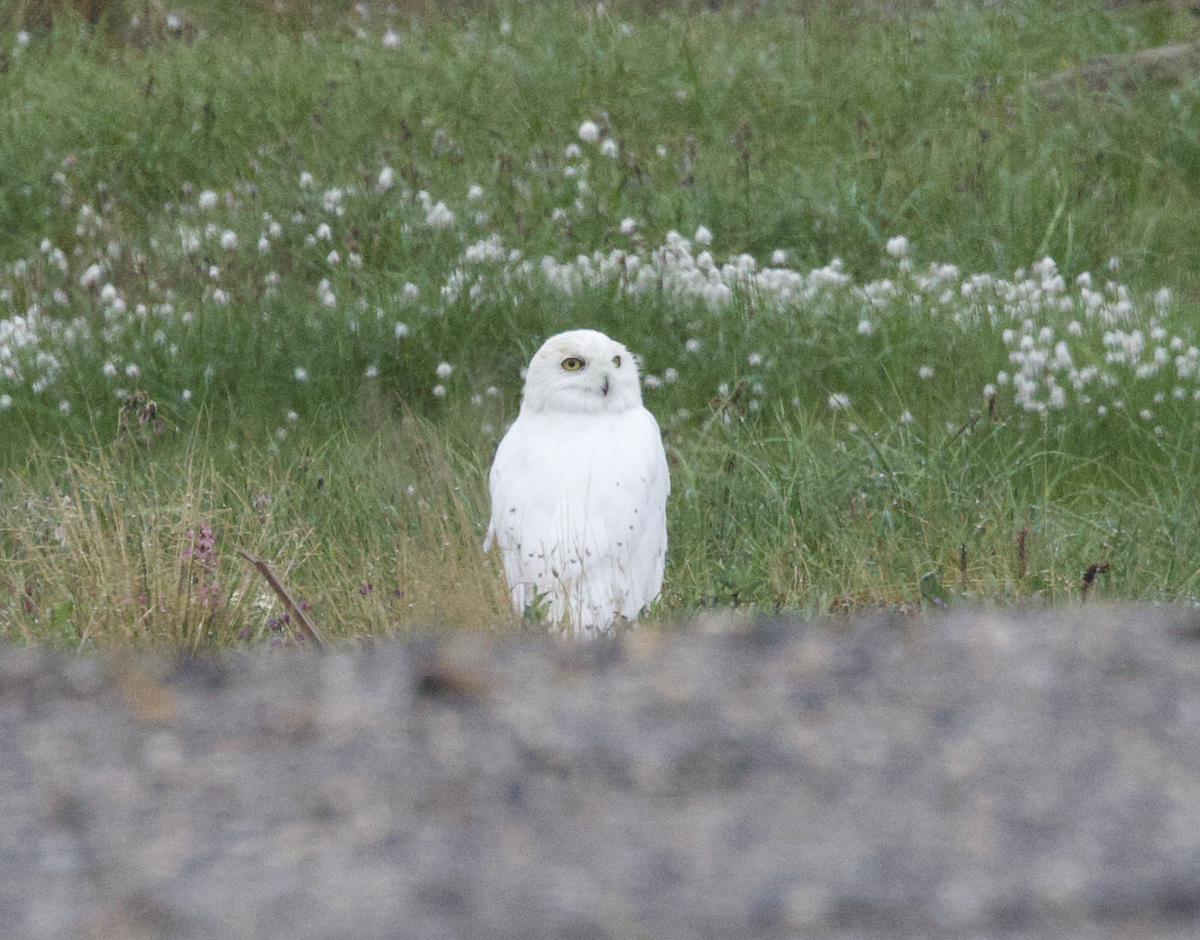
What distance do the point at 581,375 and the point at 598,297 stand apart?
2.09 meters

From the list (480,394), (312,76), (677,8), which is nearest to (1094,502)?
(480,394)

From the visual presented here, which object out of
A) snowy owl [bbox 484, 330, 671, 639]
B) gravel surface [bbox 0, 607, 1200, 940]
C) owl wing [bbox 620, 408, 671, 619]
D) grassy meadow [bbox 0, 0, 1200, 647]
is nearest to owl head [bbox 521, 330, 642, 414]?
snowy owl [bbox 484, 330, 671, 639]

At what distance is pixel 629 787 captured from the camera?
171cm

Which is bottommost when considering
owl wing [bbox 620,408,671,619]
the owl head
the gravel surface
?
owl wing [bbox 620,408,671,619]

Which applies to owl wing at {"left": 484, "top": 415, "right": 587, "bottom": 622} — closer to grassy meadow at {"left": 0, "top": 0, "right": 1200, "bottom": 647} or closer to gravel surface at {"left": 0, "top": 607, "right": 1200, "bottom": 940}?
grassy meadow at {"left": 0, "top": 0, "right": 1200, "bottom": 647}

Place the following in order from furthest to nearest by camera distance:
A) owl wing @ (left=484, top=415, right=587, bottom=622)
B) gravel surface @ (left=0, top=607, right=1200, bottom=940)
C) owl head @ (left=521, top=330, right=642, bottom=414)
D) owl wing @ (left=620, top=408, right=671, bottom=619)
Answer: owl head @ (left=521, top=330, right=642, bottom=414) < owl wing @ (left=620, top=408, right=671, bottom=619) < owl wing @ (left=484, top=415, right=587, bottom=622) < gravel surface @ (left=0, top=607, right=1200, bottom=940)

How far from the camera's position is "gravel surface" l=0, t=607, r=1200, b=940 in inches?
58.4

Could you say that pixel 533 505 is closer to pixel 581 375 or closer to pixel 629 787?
pixel 581 375

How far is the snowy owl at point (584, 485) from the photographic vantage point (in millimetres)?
4371

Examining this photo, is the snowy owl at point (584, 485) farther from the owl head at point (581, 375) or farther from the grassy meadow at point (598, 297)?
the grassy meadow at point (598, 297)

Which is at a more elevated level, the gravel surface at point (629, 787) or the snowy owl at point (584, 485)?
the gravel surface at point (629, 787)

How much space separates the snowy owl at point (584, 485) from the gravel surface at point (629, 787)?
2139 millimetres

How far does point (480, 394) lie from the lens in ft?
20.9

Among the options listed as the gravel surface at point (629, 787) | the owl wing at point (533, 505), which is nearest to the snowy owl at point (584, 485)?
the owl wing at point (533, 505)
